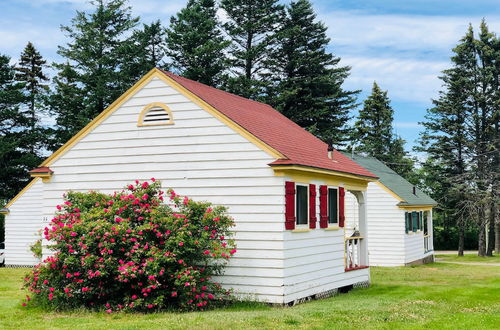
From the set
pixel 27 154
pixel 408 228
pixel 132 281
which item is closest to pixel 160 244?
pixel 132 281

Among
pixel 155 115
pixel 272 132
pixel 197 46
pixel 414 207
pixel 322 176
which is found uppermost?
pixel 197 46

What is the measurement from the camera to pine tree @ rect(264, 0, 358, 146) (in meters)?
38.3

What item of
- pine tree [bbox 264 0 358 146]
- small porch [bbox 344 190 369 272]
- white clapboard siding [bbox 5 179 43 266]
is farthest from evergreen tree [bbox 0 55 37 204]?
small porch [bbox 344 190 369 272]

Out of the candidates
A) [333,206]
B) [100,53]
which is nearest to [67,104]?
[100,53]

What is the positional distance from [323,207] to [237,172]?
2.97 m

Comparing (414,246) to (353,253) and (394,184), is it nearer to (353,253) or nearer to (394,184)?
(394,184)

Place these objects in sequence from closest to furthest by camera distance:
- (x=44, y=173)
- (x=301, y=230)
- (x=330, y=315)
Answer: (x=330, y=315), (x=301, y=230), (x=44, y=173)

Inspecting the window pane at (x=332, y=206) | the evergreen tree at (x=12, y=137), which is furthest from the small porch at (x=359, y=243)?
the evergreen tree at (x=12, y=137)

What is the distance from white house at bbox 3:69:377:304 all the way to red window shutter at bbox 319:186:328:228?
28mm

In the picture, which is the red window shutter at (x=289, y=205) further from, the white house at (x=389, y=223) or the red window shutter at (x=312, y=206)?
the white house at (x=389, y=223)

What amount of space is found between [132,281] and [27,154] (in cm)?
3219

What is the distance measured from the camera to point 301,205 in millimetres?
14219

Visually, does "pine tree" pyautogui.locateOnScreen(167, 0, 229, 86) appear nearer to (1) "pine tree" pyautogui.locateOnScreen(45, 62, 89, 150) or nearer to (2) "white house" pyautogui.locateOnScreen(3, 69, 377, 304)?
(1) "pine tree" pyautogui.locateOnScreen(45, 62, 89, 150)

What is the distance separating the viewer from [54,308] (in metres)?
13.1
